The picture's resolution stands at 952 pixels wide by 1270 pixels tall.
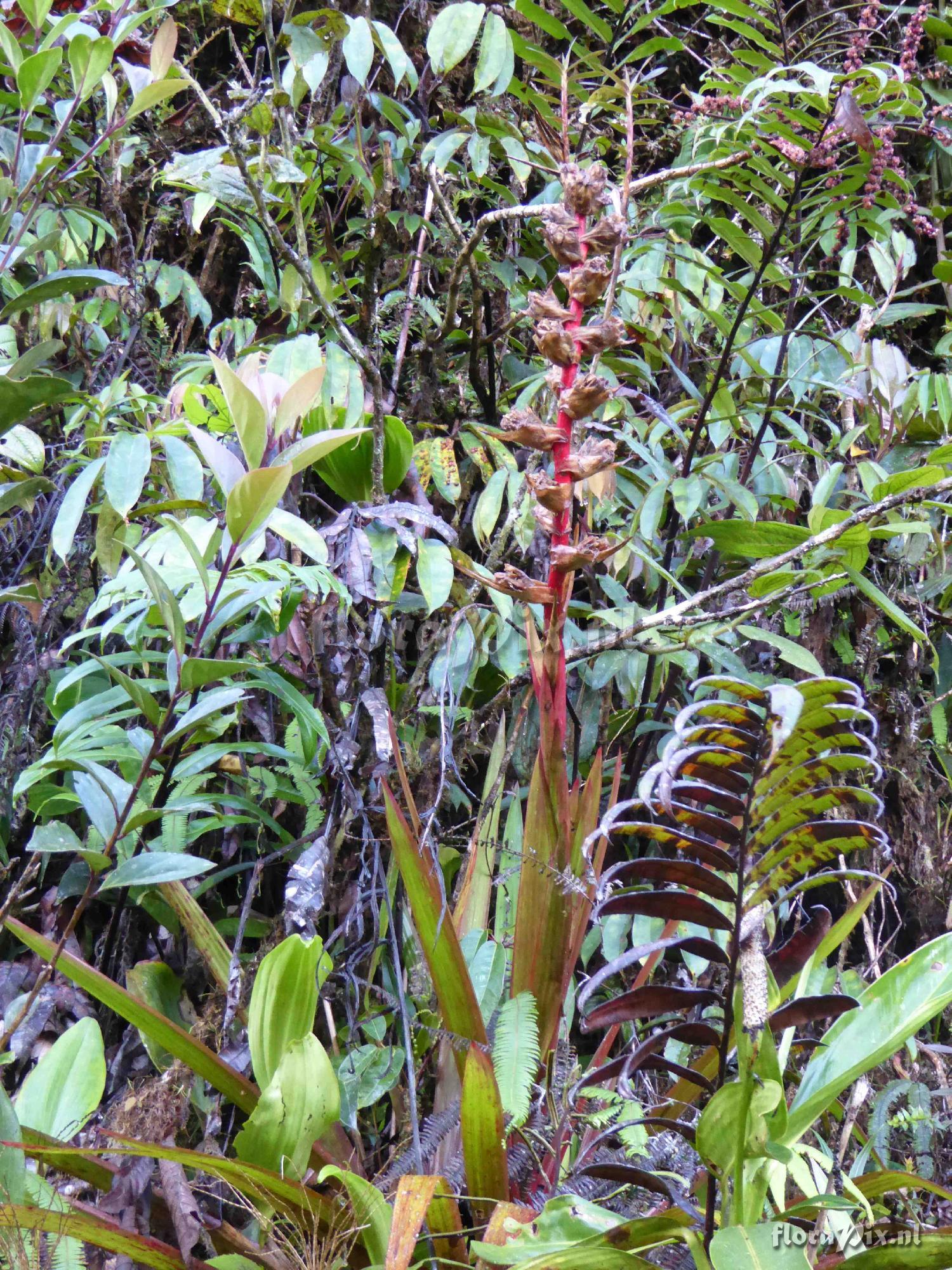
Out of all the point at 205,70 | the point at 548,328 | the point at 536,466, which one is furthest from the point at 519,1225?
the point at 205,70

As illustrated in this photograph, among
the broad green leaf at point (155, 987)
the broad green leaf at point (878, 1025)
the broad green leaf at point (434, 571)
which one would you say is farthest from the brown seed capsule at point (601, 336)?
the broad green leaf at point (155, 987)

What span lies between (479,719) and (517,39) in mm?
936

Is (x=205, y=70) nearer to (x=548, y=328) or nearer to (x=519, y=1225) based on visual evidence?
(x=548, y=328)

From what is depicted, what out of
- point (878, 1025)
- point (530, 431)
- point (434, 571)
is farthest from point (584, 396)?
point (878, 1025)

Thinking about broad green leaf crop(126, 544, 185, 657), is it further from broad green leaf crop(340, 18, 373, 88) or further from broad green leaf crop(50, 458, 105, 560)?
broad green leaf crop(340, 18, 373, 88)

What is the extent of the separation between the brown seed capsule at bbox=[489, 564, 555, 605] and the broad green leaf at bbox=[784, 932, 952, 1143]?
14.4 inches

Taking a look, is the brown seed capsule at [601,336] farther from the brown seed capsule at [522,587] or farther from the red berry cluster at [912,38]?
the red berry cluster at [912,38]

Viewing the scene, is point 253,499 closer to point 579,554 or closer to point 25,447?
point 579,554

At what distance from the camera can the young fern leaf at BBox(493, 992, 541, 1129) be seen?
0.72m

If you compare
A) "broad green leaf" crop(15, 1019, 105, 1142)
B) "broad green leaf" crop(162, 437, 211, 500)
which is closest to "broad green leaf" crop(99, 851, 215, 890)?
"broad green leaf" crop(15, 1019, 105, 1142)

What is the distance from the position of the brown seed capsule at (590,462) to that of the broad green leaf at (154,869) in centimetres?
44

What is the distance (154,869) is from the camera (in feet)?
2.64

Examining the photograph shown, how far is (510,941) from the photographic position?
1.00m

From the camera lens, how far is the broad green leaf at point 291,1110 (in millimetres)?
702
